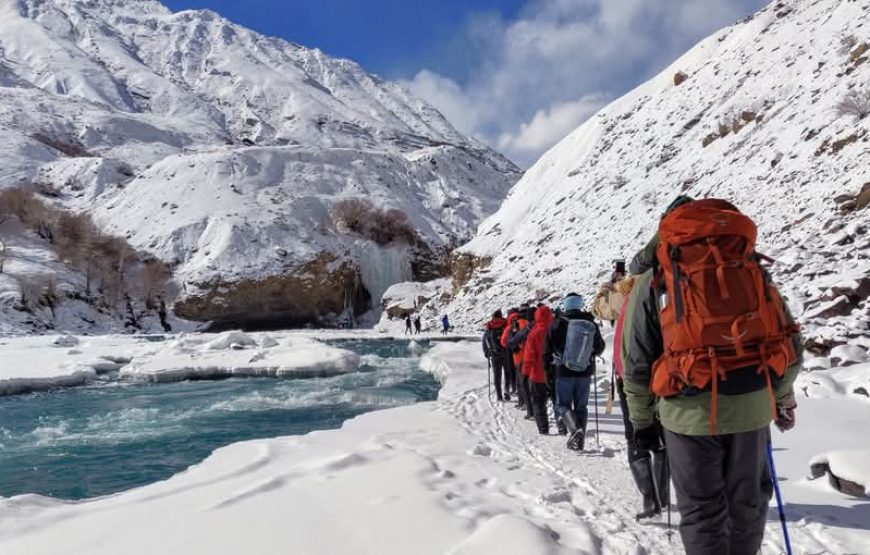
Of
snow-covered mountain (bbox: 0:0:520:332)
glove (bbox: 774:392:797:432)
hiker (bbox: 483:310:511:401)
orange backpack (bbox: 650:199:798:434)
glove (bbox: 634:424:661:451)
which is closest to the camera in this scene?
orange backpack (bbox: 650:199:798:434)

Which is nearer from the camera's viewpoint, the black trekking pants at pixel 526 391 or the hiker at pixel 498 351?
the black trekking pants at pixel 526 391

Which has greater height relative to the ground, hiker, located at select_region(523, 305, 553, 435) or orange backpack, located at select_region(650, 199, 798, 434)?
orange backpack, located at select_region(650, 199, 798, 434)

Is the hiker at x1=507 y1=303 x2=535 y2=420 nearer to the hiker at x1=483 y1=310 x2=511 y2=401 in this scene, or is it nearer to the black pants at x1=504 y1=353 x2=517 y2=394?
the black pants at x1=504 y1=353 x2=517 y2=394

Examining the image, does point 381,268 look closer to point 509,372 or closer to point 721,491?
point 509,372

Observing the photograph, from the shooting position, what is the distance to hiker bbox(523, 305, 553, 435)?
7047mm

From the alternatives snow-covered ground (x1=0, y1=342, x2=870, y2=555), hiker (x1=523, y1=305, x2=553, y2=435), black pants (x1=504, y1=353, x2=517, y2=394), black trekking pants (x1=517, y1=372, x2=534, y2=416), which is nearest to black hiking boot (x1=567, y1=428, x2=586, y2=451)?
snow-covered ground (x1=0, y1=342, x2=870, y2=555)

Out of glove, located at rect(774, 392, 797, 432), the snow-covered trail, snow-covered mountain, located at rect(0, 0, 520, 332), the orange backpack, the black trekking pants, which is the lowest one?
the snow-covered trail

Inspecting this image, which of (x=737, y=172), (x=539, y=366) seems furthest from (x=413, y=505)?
(x=737, y=172)

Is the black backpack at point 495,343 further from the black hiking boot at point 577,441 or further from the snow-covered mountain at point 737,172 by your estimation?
the snow-covered mountain at point 737,172

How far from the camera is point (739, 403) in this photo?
229 cm

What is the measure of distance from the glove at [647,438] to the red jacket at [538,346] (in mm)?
4074

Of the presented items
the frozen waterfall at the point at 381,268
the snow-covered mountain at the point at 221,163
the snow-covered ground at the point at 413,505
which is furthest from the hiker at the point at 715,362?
the frozen waterfall at the point at 381,268

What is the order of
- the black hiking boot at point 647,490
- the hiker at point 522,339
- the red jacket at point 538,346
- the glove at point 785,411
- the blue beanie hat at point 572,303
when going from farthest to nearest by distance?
the hiker at point 522,339 < the red jacket at point 538,346 < the blue beanie hat at point 572,303 < the black hiking boot at point 647,490 < the glove at point 785,411

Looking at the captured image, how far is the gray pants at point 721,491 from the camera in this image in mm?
2338
